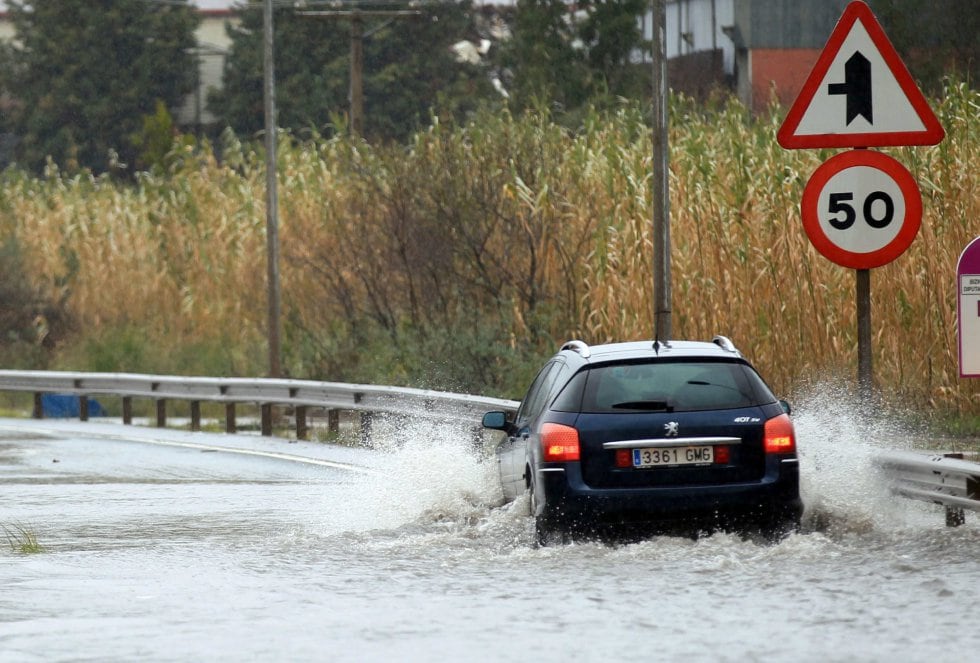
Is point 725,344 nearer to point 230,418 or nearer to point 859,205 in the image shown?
point 859,205

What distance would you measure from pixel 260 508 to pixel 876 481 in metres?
5.00

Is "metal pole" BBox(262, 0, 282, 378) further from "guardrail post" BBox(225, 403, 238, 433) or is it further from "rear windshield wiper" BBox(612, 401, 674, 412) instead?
"rear windshield wiper" BBox(612, 401, 674, 412)

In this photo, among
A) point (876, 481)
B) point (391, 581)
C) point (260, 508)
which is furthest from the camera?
point (260, 508)

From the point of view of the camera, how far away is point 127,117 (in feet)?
258

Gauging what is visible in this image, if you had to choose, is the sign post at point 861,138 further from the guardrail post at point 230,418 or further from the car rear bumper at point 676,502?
the guardrail post at point 230,418

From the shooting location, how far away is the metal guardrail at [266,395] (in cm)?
2184

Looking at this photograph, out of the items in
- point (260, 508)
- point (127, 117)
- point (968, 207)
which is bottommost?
point (260, 508)

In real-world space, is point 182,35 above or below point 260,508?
above

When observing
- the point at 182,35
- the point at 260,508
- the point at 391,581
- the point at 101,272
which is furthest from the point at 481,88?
the point at 391,581

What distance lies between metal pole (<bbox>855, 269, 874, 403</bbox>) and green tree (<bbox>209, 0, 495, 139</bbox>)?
56.1m

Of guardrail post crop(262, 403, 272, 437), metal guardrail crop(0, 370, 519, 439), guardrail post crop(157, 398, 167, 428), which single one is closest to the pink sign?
metal guardrail crop(0, 370, 519, 439)

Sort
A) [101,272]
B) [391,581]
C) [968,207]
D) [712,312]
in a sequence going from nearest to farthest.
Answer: [391,581] < [968,207] < [712,312] < [101,272]

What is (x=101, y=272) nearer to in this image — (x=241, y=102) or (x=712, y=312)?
(x=712, y=312)

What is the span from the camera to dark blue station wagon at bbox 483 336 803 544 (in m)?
11.7
